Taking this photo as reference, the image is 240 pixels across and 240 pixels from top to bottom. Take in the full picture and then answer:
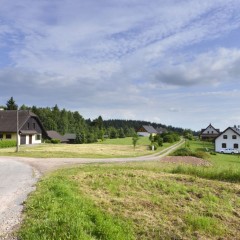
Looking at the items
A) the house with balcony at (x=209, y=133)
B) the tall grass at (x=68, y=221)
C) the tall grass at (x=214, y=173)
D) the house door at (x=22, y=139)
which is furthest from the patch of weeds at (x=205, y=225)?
the house with balcony at (x=209, y=133)

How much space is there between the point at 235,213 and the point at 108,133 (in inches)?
4493

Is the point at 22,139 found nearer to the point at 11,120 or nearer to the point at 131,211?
the point at 11,120

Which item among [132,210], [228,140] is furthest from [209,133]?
[132,210]

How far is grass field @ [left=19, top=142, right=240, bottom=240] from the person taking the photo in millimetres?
9242

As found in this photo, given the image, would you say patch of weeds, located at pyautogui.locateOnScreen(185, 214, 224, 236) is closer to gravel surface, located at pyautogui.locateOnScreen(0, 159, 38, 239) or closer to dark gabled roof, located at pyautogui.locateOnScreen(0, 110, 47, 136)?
gravel surface, located at pyautogui.locateOnScreen(0, 159, 38, 239)

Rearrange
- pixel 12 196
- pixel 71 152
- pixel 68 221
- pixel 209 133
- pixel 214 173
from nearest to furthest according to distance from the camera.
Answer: pixel 68 221, pixel 12 196, pixel 214 173, pixel 71 152, pixel 209 133

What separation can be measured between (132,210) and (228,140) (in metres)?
64.5

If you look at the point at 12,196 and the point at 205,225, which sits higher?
the point at 12,196

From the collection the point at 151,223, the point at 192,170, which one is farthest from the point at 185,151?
the point at 151,223

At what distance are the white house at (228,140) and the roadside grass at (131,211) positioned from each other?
185 ft

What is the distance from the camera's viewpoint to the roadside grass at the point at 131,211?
9227mm

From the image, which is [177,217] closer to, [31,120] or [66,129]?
[31,120]

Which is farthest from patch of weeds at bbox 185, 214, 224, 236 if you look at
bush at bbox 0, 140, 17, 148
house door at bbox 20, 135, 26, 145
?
house door at bbox 20, 135, 26, 145

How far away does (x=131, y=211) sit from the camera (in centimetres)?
1188
